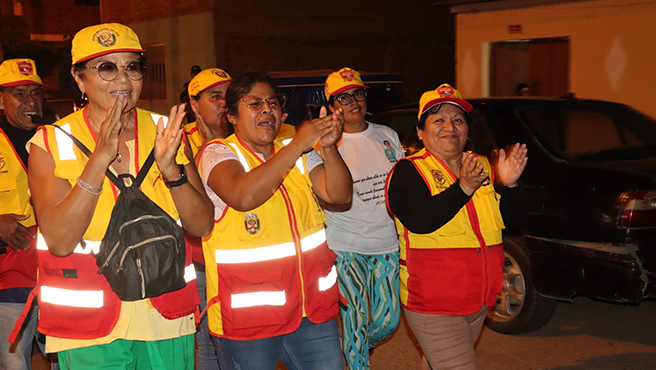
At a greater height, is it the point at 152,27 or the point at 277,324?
the point at 152,27

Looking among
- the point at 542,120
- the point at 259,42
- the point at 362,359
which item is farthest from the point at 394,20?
the point at 362,359

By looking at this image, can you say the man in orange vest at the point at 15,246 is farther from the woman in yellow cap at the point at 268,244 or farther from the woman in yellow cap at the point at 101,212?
the woman in yellow cap at the point at 101,212

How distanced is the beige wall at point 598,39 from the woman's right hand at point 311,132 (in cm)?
1012

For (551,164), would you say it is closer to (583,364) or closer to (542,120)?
(542,120)

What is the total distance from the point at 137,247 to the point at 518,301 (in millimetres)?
4388

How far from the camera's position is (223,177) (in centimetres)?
351

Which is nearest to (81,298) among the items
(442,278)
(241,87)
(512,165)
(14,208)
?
(241,87)

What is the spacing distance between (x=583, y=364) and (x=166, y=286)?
3999 mm

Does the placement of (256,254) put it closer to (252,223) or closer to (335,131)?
(252,223)

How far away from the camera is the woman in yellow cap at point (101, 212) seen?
2934mm

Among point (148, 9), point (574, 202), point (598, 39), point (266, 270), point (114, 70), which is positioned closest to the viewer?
point (114, 70)

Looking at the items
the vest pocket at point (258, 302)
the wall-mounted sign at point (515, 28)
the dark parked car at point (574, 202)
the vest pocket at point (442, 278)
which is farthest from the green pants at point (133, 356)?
the wall-mounted sign at point (515, 28)

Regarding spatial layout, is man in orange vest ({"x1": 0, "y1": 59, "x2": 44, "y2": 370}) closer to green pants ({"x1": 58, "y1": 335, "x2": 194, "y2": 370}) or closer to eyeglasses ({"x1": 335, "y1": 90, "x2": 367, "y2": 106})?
green pants ({"x1": 58, "y1": 335, "x2": 194, "y2": 370})

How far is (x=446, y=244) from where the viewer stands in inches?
156
